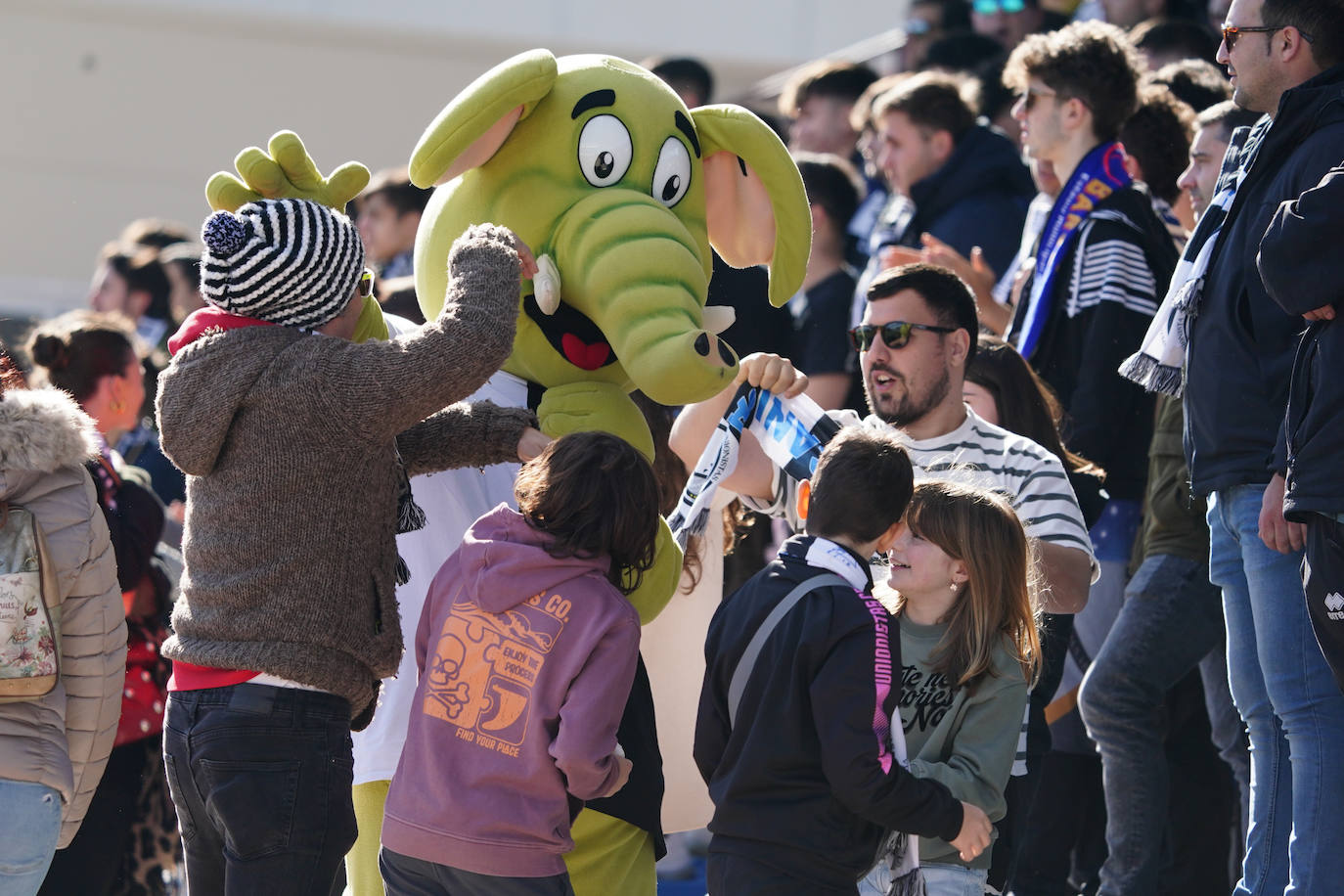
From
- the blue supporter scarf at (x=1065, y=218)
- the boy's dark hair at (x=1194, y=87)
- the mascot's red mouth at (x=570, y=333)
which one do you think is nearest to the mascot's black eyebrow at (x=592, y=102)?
the mascot's red mouth at (x=570, y=333)

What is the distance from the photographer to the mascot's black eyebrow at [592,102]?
352 centimetres

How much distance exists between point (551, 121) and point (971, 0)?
23.0 feet

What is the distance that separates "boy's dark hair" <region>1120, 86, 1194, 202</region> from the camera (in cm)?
531

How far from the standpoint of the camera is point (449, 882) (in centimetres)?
302

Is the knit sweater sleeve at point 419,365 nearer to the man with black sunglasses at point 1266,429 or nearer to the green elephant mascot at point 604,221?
the green elephant mascot at point 604,221

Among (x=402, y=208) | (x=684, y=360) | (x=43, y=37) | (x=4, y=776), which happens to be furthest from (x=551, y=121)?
(x=43, y=37)

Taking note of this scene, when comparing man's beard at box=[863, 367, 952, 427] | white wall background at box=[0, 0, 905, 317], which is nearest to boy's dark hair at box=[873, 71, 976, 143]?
man's beard at box=[863, 367, 952, 427]

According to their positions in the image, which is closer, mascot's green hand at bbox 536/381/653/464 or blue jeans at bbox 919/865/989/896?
blue jeans at bbox 919/865/989/896

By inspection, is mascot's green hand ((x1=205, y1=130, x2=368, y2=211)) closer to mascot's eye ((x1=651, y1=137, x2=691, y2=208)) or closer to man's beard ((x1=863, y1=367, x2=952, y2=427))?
mascot's eye ((x1=651, y1=137, x2=691, y2=208))

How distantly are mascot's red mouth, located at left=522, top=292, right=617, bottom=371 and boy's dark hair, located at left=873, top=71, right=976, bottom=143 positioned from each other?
2.89m

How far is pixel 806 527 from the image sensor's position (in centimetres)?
316

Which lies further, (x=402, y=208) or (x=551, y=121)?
(x=402, y=208)

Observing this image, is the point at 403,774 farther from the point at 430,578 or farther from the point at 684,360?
the point at 684,360

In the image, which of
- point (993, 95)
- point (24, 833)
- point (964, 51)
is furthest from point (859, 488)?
point (964, 51)
